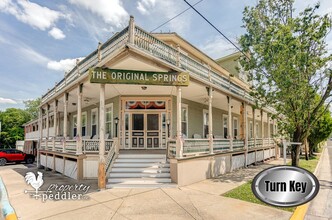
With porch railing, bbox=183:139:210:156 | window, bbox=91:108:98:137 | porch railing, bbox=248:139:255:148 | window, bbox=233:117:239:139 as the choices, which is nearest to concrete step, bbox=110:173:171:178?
porch railing, bbox=183:139:210:156

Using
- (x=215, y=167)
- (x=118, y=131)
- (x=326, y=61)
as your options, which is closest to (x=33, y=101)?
(x=118, y=131)

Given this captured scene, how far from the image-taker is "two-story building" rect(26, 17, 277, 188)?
823 cm

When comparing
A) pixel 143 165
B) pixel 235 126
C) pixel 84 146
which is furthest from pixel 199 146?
pixel 235 126

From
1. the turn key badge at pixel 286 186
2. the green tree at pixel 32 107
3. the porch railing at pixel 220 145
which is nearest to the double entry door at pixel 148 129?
the porch railing at pixel 220 145

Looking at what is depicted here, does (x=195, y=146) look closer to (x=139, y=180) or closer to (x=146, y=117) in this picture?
(x=139, y=180)

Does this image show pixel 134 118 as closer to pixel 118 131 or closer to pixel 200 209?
pixel 118 131

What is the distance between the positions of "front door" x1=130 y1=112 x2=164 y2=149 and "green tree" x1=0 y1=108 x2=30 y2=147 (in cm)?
4327

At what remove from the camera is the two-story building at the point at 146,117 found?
8.23m

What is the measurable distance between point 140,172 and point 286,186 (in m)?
6.72

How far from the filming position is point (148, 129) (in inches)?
483

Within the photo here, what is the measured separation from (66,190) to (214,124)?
11.8 m

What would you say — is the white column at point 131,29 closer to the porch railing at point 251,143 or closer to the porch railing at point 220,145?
the porch railing at point 220,145

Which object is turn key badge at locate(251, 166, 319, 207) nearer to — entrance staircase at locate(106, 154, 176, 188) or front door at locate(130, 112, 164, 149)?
entrance staircase at locate(106, 154, 176, 188)

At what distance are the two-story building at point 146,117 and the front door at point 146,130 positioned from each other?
0.06 metres
